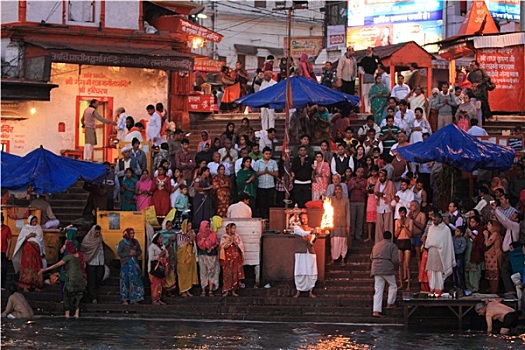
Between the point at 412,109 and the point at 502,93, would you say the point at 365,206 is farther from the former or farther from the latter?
the point at 502,93

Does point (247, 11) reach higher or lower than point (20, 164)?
higher

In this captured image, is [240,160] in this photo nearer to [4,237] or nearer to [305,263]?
[305,263]

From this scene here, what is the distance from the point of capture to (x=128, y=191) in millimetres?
26562

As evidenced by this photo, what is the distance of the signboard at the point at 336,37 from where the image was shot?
53156 mm

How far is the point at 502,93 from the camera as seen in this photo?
3366 centimetres

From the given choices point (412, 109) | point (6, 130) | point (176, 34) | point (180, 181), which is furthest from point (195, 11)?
point (180, 181)

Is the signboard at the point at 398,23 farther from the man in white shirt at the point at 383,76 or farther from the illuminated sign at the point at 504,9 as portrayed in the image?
the man in white shirt at the point at 383,76

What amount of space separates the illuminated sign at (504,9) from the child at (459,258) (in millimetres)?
29439

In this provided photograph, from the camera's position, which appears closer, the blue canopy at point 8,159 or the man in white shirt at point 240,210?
the man in white shirt at point 240,210

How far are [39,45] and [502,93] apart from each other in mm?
12173

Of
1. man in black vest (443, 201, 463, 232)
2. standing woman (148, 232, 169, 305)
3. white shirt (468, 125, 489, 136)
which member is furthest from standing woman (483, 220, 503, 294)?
standing woman (148, 232, 169, 305)

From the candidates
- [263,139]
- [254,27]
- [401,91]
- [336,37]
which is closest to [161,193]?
[263,139]

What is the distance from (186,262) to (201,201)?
1.79 m

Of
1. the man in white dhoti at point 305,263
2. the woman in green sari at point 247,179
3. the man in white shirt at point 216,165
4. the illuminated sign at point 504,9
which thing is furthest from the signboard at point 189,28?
the illuminated sign at point 504,9
